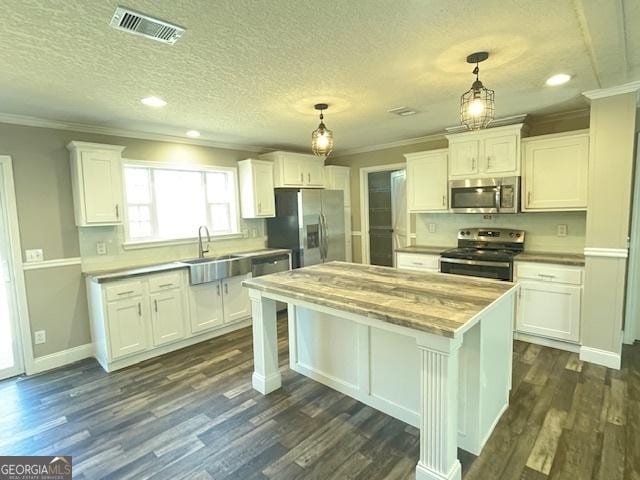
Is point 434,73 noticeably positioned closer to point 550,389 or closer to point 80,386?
point 550,389

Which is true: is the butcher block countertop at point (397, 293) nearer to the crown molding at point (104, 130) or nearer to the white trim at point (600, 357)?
the white trim at point (600, 357)

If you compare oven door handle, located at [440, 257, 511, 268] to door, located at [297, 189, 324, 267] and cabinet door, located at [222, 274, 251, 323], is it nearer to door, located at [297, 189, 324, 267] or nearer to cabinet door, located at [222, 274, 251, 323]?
door, located at [297, 189, 324, 267]

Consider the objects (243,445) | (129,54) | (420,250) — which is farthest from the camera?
(420,250)

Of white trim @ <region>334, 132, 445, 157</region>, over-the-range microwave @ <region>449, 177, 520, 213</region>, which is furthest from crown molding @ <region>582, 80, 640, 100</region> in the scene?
white trim @ <region>334, 132, 445, 157</region>

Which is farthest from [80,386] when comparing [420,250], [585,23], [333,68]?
[585,23]

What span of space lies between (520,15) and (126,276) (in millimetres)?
3623

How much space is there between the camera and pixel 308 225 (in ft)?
15.6

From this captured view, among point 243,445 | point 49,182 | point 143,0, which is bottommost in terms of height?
point 243,445

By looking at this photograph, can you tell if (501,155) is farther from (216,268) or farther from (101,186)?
(101,186)

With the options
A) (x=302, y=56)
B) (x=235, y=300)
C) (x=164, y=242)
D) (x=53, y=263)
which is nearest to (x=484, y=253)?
(x=302, y=56)

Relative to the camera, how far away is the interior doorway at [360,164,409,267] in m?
5.64

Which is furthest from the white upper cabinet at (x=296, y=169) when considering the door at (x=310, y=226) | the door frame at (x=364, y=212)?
the door frame at (x=364, y=212)

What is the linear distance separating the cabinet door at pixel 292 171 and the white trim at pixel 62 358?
10.3 feet

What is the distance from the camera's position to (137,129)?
370cm
